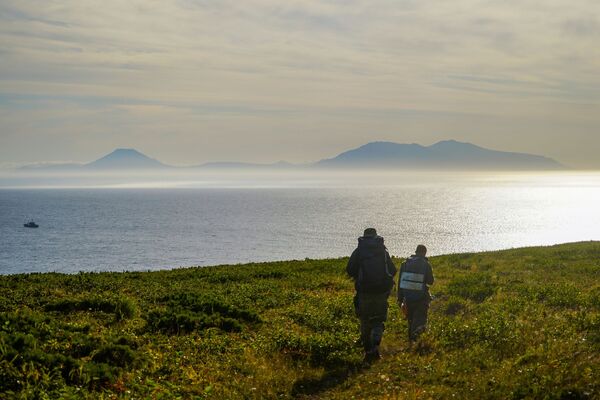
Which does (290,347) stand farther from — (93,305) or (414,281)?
(93,305)

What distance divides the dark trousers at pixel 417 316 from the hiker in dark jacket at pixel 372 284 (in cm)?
157

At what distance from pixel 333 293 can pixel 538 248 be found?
23603 mm

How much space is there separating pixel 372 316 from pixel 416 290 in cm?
172

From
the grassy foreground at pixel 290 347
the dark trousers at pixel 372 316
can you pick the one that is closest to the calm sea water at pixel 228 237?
the grassy foreground at pixel 290 347

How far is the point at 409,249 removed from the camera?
4390 inches

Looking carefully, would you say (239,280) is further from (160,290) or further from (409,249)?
(409,249)

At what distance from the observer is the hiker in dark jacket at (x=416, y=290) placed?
13.9 meters

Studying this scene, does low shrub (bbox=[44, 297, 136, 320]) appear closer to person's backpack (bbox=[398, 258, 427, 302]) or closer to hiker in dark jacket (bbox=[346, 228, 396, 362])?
hiker in dark jacket (bbox=[346, 228, 396, 362])

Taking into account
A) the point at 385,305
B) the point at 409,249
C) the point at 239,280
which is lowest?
the point at 409,249

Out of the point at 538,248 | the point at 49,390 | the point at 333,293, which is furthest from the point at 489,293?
the point at 538,248

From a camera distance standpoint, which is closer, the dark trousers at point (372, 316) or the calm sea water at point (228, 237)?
the dark trousers at point (372, 316)

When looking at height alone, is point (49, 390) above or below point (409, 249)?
above

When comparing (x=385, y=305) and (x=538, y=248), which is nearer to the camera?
(x=385, y=305)

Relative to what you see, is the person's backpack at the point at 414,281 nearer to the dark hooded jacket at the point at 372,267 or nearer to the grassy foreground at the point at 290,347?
the grassy foreground at the point at 290,347
